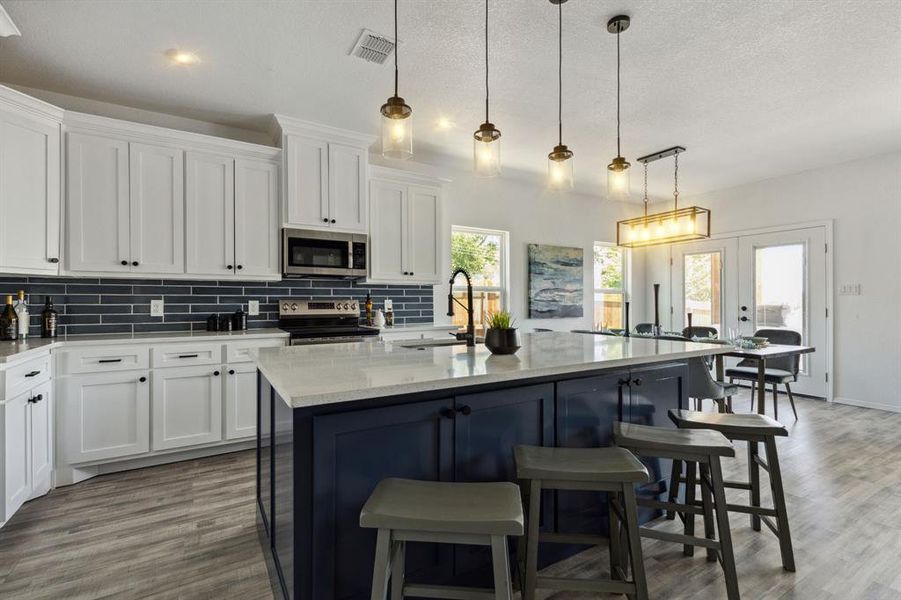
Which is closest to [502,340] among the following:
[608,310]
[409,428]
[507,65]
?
[409,428]

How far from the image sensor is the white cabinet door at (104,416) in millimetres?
2742

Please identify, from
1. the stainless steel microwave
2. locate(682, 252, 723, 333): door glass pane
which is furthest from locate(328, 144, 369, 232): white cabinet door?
locate(682, 252, 723, 333): door glass pane

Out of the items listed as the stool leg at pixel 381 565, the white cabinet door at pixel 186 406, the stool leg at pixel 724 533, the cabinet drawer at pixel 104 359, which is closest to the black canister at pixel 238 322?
the white cabinet door at pixel 186 406

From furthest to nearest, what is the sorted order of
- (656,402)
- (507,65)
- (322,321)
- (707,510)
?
(322,321)
(507,65)
(656,402)
(707,510)

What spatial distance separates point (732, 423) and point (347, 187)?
3205 millimetres

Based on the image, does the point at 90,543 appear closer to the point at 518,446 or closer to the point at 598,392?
the point at 518,446

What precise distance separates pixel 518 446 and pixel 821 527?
1.82 metres

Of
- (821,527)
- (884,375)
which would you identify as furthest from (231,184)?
(884,375)

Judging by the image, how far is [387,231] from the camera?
13.5ft

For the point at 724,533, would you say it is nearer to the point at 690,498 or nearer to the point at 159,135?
the point at 690,498

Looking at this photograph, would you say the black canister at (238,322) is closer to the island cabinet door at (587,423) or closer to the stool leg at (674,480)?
the island cabinet door at (587,423)

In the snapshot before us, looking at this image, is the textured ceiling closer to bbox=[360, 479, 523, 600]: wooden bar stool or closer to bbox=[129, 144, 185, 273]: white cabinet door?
bbox=[129, 144, 185, 273]: white cabinet door

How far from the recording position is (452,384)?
1.40 meters

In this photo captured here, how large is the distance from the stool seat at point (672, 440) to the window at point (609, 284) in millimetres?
4506
